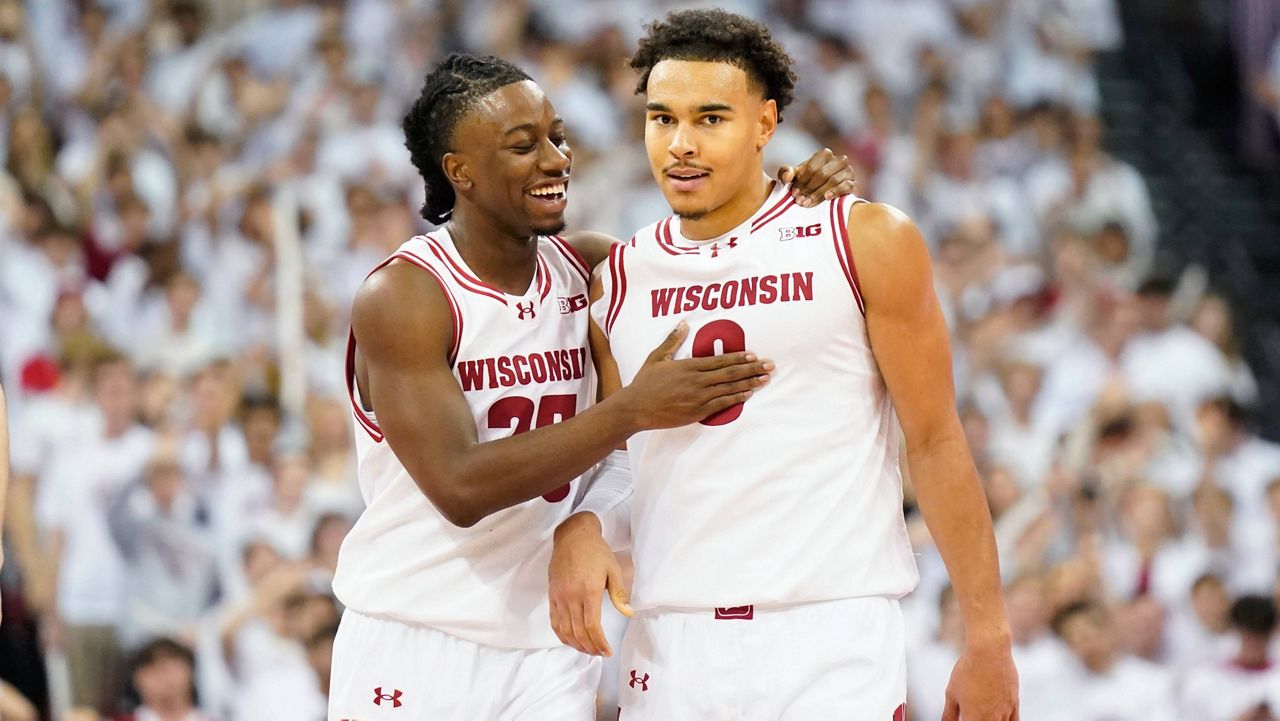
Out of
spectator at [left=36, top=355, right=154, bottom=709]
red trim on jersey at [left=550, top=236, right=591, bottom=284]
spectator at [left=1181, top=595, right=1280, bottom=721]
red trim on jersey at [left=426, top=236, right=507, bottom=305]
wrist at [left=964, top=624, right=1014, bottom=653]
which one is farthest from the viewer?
spectator at [left=36, top=355, right=154, bottom=709]

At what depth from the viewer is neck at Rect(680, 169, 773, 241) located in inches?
152

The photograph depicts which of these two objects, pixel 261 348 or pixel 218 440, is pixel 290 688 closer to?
pixel 218 440

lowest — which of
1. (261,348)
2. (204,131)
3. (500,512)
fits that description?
(500,512)

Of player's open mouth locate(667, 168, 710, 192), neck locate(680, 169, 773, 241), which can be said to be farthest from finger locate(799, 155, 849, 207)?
player's open mouth locate(667, 168, 710, 192)

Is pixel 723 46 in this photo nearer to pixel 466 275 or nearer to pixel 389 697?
pixel 466 275

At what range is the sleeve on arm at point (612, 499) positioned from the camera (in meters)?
3.91

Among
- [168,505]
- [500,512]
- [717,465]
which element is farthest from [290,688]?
[717,465]

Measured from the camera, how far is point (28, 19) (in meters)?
11.2

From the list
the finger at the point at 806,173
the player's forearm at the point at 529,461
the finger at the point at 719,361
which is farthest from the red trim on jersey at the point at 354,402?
the finger at the point at 806,173

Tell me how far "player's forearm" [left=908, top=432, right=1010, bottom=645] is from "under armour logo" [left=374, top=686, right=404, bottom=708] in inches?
52.8

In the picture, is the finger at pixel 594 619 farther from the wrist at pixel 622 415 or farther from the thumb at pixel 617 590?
the wrist at pixel 622 415

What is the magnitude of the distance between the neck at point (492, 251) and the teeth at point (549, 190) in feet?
0.43

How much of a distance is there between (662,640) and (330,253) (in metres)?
6.38

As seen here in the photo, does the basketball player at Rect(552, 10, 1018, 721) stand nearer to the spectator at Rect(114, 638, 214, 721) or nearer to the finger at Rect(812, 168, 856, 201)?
the finger at Rect(812, 168, 856, 201)
